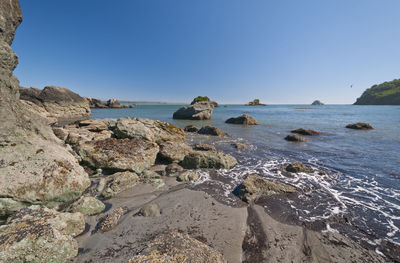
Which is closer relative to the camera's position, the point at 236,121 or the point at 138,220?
the point at 138,220

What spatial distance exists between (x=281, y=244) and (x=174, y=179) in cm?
395

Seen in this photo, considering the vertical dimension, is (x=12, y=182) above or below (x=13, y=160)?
below

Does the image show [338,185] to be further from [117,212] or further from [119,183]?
[119,183]

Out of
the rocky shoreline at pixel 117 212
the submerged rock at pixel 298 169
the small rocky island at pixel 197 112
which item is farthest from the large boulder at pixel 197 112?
the rocky shoreline at pixel 117 212

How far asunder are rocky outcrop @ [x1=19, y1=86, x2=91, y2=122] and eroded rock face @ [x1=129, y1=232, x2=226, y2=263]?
37306 mm

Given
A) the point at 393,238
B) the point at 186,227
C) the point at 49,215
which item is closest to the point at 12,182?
the point at 49,215

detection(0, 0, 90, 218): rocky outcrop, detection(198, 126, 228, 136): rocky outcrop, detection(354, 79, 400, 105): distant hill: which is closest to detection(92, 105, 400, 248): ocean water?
detection(0, 0, 90, 218): rocky outcrop

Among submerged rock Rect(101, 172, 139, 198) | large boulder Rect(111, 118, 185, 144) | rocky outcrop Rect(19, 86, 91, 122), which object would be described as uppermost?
rocky outcrop Rect(19, 86, 91, 122)

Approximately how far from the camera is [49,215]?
3.09 meters

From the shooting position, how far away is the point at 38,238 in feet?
8.27

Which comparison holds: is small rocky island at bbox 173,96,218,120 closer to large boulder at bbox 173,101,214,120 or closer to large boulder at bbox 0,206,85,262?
large boulder at bbox 173,101,214,120

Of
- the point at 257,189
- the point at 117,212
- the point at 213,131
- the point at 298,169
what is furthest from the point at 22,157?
the point at 213,131

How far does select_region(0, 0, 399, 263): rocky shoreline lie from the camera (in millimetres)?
2652

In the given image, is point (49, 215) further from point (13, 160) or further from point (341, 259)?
point (341, 259)
